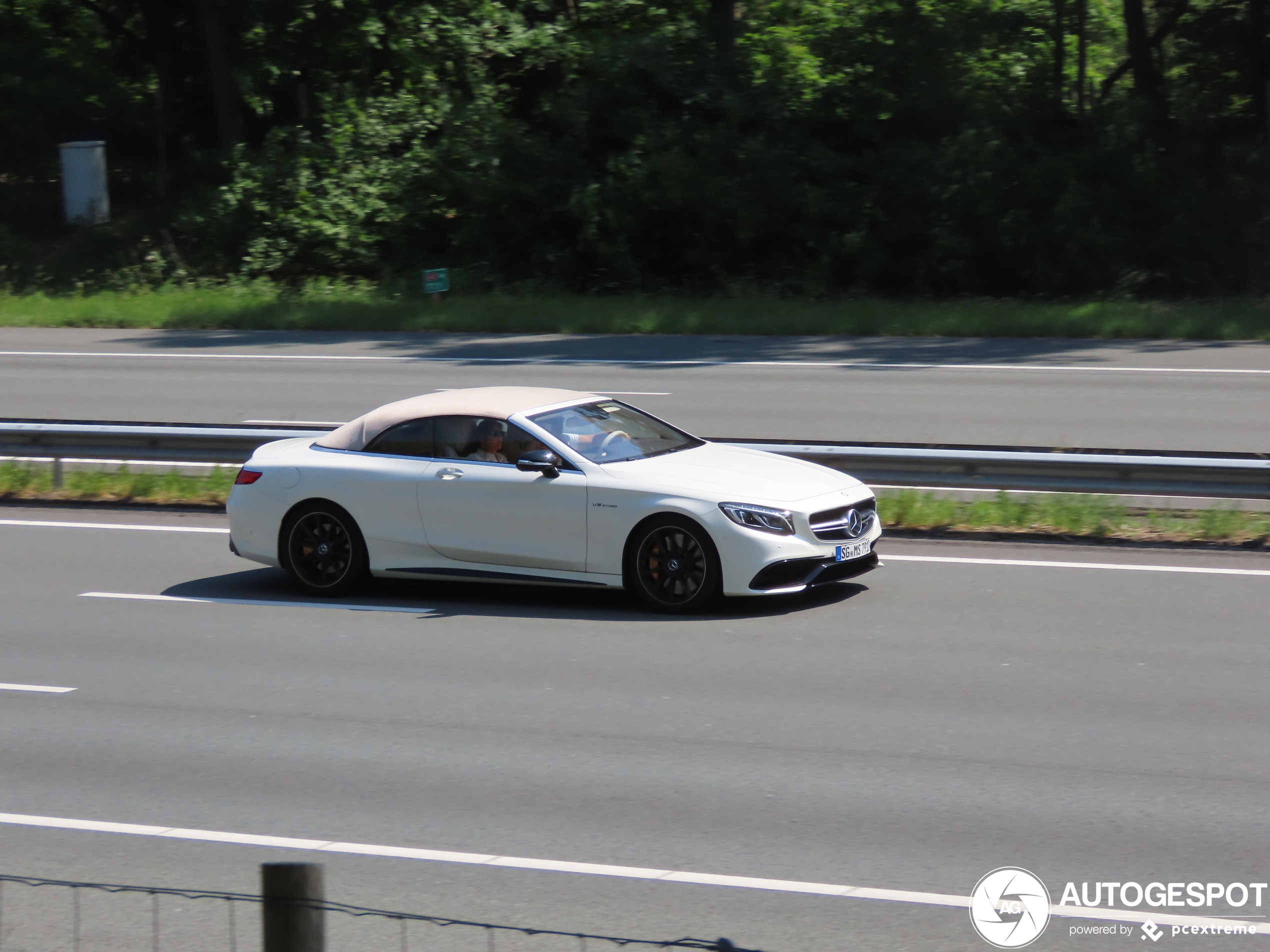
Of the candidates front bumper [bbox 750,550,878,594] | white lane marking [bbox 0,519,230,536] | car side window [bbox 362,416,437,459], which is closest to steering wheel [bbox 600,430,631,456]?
car side window [bbox 362,416,437,459]

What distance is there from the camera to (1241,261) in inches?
1222

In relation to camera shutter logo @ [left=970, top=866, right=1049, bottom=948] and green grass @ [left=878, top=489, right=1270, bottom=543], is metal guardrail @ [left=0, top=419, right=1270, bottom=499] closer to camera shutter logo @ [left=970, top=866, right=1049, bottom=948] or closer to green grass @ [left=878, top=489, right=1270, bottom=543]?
green grass @ [left=878, top=489, right=1270, bottom=543]

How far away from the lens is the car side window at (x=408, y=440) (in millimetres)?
10500

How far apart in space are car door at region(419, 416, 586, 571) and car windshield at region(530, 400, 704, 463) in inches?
8.8

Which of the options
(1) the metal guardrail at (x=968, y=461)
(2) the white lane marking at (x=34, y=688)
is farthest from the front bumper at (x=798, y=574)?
(2) the white lane marking at (x=34, y=688)

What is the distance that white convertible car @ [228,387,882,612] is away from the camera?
957 centimetres

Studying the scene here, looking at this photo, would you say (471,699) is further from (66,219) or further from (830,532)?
(66,219)

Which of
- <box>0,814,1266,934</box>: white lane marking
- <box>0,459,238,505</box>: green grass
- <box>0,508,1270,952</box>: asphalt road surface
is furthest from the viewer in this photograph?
<box>0,459,238,505</box>: green grass

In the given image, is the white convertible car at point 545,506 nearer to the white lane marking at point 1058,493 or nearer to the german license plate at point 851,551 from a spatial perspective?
the german license plate at point 851,551

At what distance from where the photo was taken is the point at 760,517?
31.1 feet

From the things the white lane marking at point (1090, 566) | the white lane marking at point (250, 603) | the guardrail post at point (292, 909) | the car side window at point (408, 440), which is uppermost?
the car side window at point (408, 440)

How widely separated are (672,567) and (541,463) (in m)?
1.11

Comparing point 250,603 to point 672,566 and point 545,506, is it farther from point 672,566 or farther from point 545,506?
point 672,566

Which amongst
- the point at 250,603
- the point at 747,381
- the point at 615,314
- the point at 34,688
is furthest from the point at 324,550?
the point at 615,314
